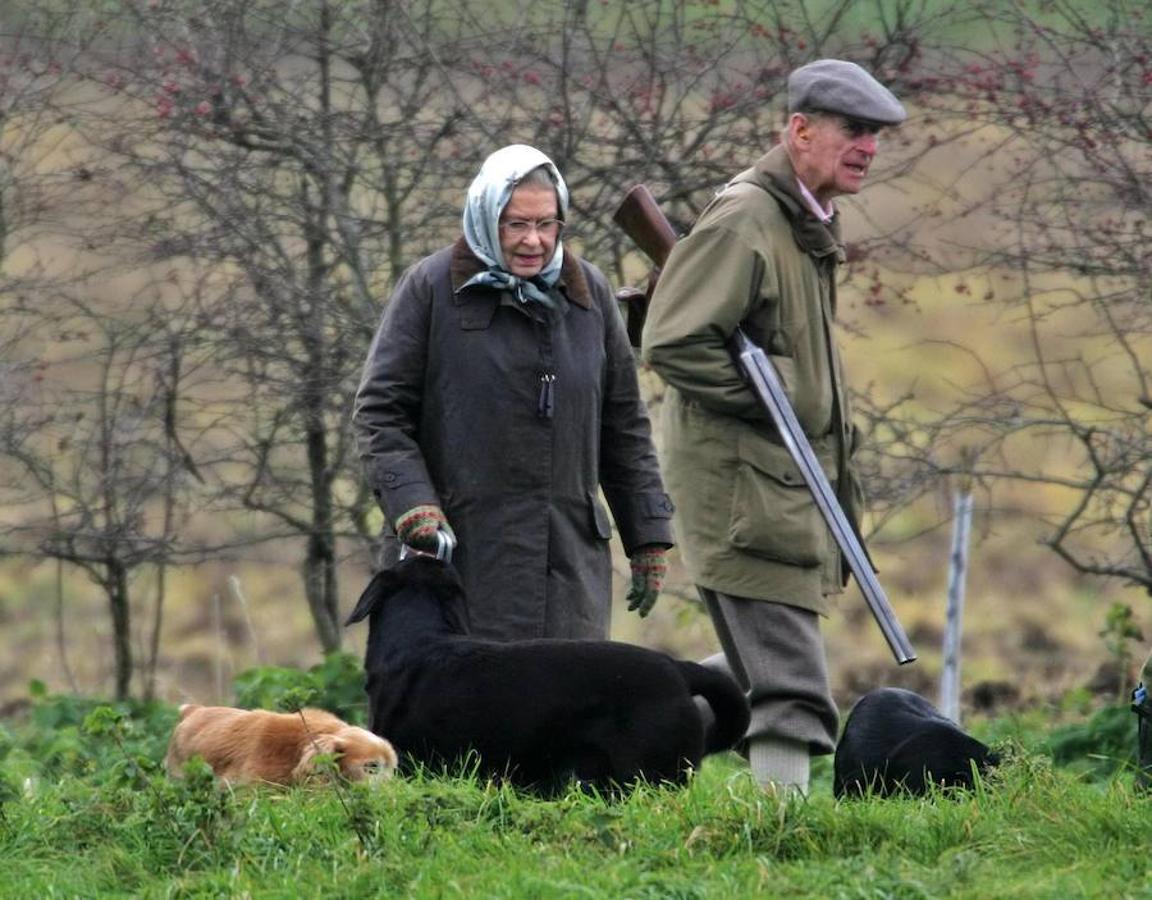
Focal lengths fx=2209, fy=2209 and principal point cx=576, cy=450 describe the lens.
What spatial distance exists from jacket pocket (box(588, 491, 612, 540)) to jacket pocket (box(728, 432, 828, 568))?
1.33 ft

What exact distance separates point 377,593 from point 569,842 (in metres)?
1.18

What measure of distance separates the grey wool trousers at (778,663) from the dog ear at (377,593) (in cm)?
85

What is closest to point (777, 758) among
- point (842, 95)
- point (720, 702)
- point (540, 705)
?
point (720, 702)

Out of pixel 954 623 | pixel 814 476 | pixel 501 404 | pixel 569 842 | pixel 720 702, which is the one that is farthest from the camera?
pixel 954 623

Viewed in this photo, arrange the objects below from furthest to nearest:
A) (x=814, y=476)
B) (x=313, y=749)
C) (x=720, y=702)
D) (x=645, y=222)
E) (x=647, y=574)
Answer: (x=645, y=222) → (x=647, y=574) → (x=814, y=476) → (x=720, y=702) → (x=313, y=749)

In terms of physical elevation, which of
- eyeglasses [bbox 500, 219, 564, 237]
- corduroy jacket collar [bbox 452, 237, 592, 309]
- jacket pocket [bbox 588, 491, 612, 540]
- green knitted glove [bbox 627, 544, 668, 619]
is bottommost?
green knitted glove [bbox 627, 544, 668, 619]

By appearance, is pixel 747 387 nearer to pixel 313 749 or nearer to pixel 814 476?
pixel 814 476

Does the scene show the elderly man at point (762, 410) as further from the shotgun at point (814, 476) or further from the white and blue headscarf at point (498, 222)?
the white and blue headscarf at point (498, 222)

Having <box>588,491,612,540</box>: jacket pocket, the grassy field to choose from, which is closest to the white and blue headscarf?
<box>588,491,612,540</box>: jacket pocket

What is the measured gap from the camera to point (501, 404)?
231 inches

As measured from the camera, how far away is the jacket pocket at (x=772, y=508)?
227 inches

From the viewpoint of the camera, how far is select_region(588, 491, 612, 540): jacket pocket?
→ 603cm

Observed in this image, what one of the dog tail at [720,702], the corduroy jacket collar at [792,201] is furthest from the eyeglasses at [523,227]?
the dog tail at [720,702]

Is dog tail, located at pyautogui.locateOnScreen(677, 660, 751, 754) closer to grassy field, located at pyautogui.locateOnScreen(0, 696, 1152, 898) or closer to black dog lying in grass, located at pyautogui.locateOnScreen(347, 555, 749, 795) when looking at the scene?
black dog lying in grass, located at pyautogui.locateOnScreen(347, 555, 749, 795)
